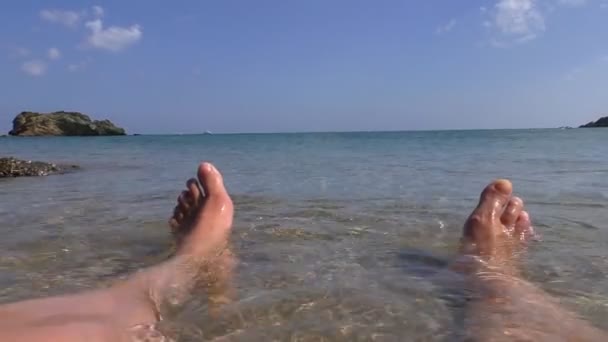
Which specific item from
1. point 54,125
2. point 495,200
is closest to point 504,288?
point 495,200

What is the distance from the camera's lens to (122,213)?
3.75 m

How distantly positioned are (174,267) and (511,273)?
1419 millimetres

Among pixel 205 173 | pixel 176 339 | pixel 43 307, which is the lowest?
pixel 176 339

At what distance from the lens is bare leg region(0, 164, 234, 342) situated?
122cm

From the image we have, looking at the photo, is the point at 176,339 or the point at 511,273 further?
the point at 511,273

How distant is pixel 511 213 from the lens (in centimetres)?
290

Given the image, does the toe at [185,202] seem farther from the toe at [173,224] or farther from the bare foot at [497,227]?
the bare foot at [497,227]

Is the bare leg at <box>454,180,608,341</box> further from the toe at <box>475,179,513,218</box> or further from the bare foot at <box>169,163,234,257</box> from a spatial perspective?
the bare foot at <box>169,163,234,257</box>

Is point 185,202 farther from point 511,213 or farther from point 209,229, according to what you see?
point 511,213

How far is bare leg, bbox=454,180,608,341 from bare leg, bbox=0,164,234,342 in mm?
1016

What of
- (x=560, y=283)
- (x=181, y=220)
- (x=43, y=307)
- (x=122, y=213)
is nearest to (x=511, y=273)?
(x=560, y=283)

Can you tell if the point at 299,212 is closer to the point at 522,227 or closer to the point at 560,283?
the point at 522,227

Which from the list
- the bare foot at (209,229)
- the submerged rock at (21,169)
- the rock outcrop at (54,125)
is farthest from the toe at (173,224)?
the rock outcrop at (54,125)

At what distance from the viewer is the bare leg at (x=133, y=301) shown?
1.22 m
